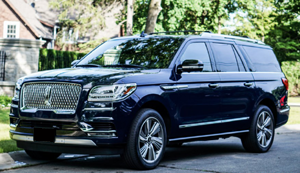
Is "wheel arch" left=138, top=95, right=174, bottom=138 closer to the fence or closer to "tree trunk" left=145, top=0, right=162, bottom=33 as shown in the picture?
the fence

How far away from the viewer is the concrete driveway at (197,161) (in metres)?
7.06

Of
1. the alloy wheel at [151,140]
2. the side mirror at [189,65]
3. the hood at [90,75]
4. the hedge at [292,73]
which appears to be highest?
the side mirror at [189,65]

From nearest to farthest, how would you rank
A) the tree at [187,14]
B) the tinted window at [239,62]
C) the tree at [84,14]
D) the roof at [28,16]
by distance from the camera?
the tinted window at [239,62]
the tree at [84,14]
the tree at [187,14]
the roof at [28,16]

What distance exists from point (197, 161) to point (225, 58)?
6.19ft

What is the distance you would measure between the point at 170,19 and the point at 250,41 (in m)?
29.7

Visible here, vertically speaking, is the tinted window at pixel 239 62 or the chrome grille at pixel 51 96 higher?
the tinted window at pixel 239 62

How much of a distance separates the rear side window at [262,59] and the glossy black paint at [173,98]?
0.16 metres

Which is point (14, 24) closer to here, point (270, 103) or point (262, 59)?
point (262, 59)

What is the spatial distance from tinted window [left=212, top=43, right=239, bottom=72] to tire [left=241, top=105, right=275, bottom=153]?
102cm

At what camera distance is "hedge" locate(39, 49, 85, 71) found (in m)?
22.5

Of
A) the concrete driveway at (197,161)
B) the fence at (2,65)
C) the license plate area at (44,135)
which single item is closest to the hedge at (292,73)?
the fence at (2,65)

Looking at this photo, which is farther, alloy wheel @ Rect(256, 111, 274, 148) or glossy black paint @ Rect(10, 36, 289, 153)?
alloy wheel @ Rect(256, 111, 274, 148)

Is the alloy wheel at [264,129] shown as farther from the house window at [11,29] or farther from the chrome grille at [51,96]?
the house window at [11,29]

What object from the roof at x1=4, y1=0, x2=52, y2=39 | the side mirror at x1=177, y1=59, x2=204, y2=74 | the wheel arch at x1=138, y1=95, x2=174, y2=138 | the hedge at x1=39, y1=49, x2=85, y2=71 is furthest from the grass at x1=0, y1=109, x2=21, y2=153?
the roof at x1=4, y1=0, x2=52, y2=39
